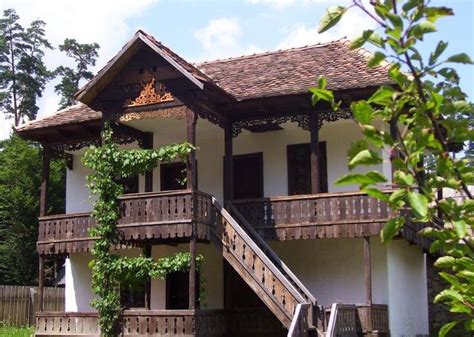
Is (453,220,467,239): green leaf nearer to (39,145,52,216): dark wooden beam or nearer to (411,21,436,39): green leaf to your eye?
(411,21,436,39): green leaf

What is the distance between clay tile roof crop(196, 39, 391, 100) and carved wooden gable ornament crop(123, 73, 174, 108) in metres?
1.94

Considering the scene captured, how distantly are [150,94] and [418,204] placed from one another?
642 inches

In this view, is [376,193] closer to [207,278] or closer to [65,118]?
[207,278]

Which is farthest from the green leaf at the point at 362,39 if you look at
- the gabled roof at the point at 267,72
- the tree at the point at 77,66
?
the tree at the point at 77,66

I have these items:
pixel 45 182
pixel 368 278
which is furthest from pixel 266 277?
pixel 45 182

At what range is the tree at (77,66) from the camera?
190 feet

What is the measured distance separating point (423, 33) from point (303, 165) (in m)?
18.1

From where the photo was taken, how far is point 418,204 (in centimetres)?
226

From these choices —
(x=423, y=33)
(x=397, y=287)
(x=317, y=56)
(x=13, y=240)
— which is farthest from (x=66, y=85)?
(x=423, y=33)

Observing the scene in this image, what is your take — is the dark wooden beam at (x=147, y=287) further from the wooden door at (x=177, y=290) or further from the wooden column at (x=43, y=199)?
the wooden column at (x=43, y=199)

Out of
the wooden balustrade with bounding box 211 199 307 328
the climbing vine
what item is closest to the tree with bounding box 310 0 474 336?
the wooden balustrade with bounding box 211 199 307 328

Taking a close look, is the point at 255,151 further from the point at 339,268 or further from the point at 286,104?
the point at 339,268

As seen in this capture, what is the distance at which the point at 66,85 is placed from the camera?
5788 cm

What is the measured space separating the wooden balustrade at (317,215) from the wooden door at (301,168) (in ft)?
6.11
